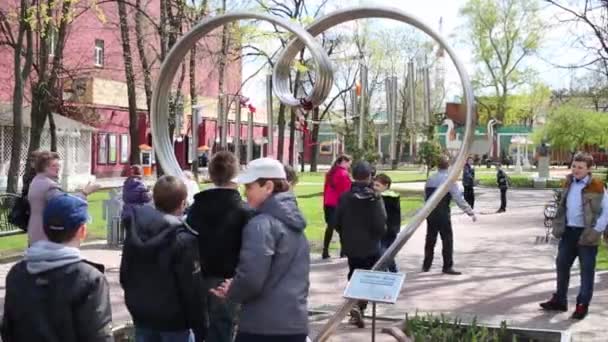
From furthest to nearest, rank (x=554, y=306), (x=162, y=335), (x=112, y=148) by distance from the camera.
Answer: (x=112, y=148), (x=554, y=306), (x=162, y=335)

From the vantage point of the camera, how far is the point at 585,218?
8305 mm

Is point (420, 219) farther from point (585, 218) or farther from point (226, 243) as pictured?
point (226, 243)

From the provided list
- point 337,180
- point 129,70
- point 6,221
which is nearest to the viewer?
point 337,180

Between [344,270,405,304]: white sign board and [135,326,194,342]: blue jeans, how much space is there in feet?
5.28

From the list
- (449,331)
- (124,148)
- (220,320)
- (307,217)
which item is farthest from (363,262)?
(124,148)

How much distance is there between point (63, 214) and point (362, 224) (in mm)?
4778

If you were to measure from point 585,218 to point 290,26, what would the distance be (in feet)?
12.4

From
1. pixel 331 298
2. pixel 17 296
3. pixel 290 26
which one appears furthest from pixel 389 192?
pixel 17 296

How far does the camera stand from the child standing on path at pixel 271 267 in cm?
410

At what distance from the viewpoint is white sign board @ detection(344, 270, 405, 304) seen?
5.78 metres

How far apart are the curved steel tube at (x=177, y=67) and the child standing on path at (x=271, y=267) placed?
3.03 metres

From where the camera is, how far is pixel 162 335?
15.3 feet

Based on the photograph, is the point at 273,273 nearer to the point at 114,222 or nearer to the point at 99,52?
the point at 114,222

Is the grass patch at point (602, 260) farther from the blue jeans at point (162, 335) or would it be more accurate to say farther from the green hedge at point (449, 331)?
the blue jeans at point (162, 335)
